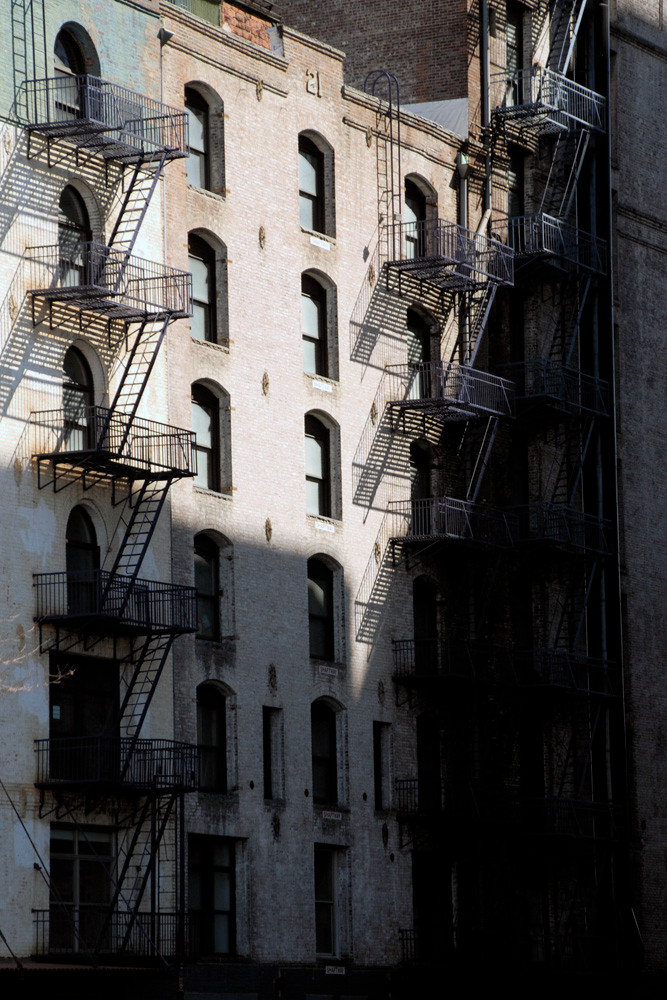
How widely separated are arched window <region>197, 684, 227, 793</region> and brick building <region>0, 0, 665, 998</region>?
0.42 feet

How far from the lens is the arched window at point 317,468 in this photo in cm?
5275

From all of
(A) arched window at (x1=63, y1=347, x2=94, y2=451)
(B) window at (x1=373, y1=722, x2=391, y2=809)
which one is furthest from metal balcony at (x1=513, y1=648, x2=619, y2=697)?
(A) arched window at (x1=63, y1=347, x2=94, y2=451)

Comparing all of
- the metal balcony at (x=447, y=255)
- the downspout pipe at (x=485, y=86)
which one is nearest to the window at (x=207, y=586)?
the metal balcony at (x=447, y=255)

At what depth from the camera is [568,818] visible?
57031 millimetres

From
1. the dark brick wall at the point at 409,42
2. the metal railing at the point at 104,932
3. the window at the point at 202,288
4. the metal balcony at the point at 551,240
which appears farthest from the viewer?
the dark brick wall at the point at 409,42

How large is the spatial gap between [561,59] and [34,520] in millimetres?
23340

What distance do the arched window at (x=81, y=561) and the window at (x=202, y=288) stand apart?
575 centimetres

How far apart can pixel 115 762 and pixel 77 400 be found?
6976 millimetres

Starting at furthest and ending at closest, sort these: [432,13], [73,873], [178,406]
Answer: [432,13] < [178,406] < [73,873]

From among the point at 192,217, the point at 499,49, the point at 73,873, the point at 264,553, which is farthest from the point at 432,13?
the point at 73,873

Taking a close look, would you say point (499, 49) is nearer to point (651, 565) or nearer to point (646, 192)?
point (646, 192)

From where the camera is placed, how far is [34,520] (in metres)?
44.5

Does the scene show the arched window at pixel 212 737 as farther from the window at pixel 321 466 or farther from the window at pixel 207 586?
the window at pixel 321 466

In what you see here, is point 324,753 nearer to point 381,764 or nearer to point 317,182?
point 381,764
